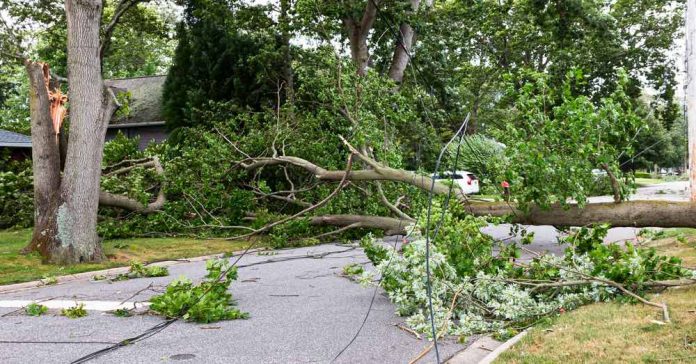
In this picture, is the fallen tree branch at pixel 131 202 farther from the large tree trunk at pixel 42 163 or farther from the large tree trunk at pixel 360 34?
the large tree trunk at pixel 360 34

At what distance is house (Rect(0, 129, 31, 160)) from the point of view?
1851cm

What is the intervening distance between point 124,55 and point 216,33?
27158mm

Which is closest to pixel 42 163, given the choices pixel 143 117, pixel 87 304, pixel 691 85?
pixel 87 304

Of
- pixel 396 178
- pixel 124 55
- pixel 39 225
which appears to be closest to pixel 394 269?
pixel 396 178

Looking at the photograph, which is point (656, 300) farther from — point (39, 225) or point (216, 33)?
point (216, 33)

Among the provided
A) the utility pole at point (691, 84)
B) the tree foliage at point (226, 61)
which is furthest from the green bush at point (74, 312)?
the tree foliage at point (226, 61)

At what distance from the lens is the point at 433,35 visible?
1841cm

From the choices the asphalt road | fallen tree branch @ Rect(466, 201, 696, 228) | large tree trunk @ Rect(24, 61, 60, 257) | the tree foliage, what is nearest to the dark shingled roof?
the tree foliage

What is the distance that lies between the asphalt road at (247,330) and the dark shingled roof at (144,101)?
18.7 m

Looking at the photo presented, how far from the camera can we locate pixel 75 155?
981cm

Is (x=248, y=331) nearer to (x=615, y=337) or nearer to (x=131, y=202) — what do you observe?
(x=615, y=337)

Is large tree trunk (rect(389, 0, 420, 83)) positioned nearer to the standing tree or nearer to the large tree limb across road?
the standing tree

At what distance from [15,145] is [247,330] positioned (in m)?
16.1

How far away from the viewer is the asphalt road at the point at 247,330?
4.73 meters
